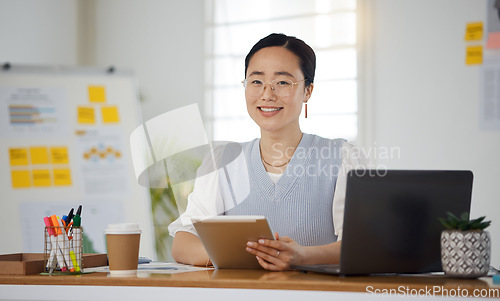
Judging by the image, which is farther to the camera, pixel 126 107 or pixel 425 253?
pixel 126 107

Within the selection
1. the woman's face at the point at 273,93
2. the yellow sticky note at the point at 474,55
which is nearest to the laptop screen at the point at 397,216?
the woman's face at the point at 273,93

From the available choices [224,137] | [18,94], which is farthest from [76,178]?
[224,137]

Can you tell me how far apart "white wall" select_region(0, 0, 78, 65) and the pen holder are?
2496 mm

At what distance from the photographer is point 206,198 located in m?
1.87

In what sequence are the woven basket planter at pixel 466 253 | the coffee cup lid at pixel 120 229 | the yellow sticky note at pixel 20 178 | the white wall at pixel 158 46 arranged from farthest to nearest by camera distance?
the white wall at pixel 158 46 → the yellow sticky note at pixel 20 178 → the coffee cup lid at pixel 120 229 → the woven basket planter at pixel 466 253

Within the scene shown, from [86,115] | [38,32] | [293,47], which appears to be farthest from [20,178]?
[293,47]

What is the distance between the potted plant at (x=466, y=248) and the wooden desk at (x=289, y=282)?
2 centimetres

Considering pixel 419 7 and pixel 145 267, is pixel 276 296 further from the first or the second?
pixel 419 7

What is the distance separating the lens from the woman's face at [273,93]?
189 cm

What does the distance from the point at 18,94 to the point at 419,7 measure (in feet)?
7.80

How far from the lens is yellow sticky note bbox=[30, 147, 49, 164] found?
3.32m

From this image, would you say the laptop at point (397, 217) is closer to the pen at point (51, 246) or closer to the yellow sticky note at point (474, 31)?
the pen at point (51, 246)

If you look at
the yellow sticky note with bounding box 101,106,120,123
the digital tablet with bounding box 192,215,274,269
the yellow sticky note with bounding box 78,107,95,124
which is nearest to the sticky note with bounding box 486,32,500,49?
the yellow sticky note with bounding box 101,106,120,123

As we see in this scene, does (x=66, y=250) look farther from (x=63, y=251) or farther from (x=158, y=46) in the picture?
(x=158, y=46)
